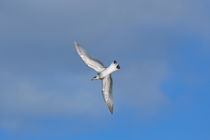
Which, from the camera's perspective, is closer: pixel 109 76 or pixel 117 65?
pixel 117 65

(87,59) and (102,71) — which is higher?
(87,59)

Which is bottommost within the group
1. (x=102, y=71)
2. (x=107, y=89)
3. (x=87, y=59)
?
(x=107, y=89)

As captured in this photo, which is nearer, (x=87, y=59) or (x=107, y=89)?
(x=87, y=59)

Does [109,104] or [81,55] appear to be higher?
[81,55]

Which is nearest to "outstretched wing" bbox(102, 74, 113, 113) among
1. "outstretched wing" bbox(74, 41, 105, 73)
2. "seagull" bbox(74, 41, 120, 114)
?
"seagull" bbox(74, 41, 120, 114)

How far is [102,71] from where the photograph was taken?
6025cm

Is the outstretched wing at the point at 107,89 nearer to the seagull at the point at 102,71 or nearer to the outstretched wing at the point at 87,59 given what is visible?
the seagull at the point at 102,71

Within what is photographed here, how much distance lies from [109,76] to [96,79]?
2.38 meters

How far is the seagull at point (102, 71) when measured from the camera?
59.4 metres

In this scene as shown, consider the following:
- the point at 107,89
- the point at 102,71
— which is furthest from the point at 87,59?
the point at 107,89

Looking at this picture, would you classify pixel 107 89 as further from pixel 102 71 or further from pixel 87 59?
pixel 87 59

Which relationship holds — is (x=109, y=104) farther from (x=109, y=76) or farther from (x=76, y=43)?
(x=76, y=43)

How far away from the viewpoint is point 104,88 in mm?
61844

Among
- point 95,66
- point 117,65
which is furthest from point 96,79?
point 117,65
